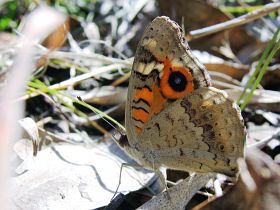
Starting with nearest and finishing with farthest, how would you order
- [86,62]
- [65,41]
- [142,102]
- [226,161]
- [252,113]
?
[226,161]
[142,102]
[252,113]
[86,62]
[65,41]

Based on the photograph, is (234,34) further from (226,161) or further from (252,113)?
(226,161)

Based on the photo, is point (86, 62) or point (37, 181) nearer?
point (37, 181)

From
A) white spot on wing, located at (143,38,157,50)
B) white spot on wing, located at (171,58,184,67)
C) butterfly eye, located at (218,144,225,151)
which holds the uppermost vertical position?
white spot on wing, located at (143,38,157,50)

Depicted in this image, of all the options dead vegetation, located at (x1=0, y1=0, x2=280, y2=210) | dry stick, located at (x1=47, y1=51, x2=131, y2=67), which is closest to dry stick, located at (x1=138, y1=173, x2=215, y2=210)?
dead vegetation, located at (x1=0, y1=0, x2=280, y2=210)

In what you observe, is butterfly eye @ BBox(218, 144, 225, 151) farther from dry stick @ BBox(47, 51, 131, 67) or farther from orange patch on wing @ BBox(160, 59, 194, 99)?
dry stick @ BBox(47, 51, 131, 67)

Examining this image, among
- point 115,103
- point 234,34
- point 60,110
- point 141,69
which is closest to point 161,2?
point 234,34

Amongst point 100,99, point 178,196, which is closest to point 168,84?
point 178,196

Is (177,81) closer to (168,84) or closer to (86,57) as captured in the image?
(168,84)
